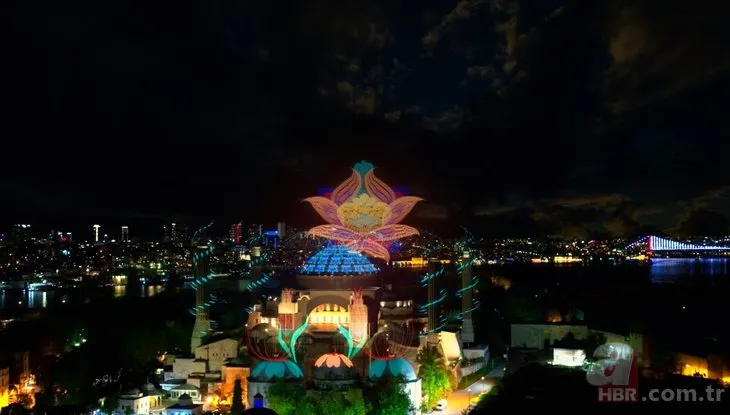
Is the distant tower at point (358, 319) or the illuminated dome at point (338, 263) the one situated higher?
the illuminated dome at point (338, 263)

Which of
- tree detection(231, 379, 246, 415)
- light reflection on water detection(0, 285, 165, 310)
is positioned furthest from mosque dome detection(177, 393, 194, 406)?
Result: light reflection on water detection(0, 285, 165, 310)

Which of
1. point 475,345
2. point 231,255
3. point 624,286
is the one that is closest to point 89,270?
point 231,255

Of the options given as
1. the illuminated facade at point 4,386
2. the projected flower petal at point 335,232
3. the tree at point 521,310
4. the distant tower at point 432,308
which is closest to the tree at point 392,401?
the distant tower at point 432,308

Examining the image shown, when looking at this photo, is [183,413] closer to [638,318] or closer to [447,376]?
[447,376]

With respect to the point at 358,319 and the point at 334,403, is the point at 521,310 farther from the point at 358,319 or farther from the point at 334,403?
the point at 334,403

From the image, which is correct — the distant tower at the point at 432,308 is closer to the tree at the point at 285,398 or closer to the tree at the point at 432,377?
the tree at the point at 432,377

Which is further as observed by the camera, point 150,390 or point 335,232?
point 335,232

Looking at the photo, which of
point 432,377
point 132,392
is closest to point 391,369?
point 432,377
